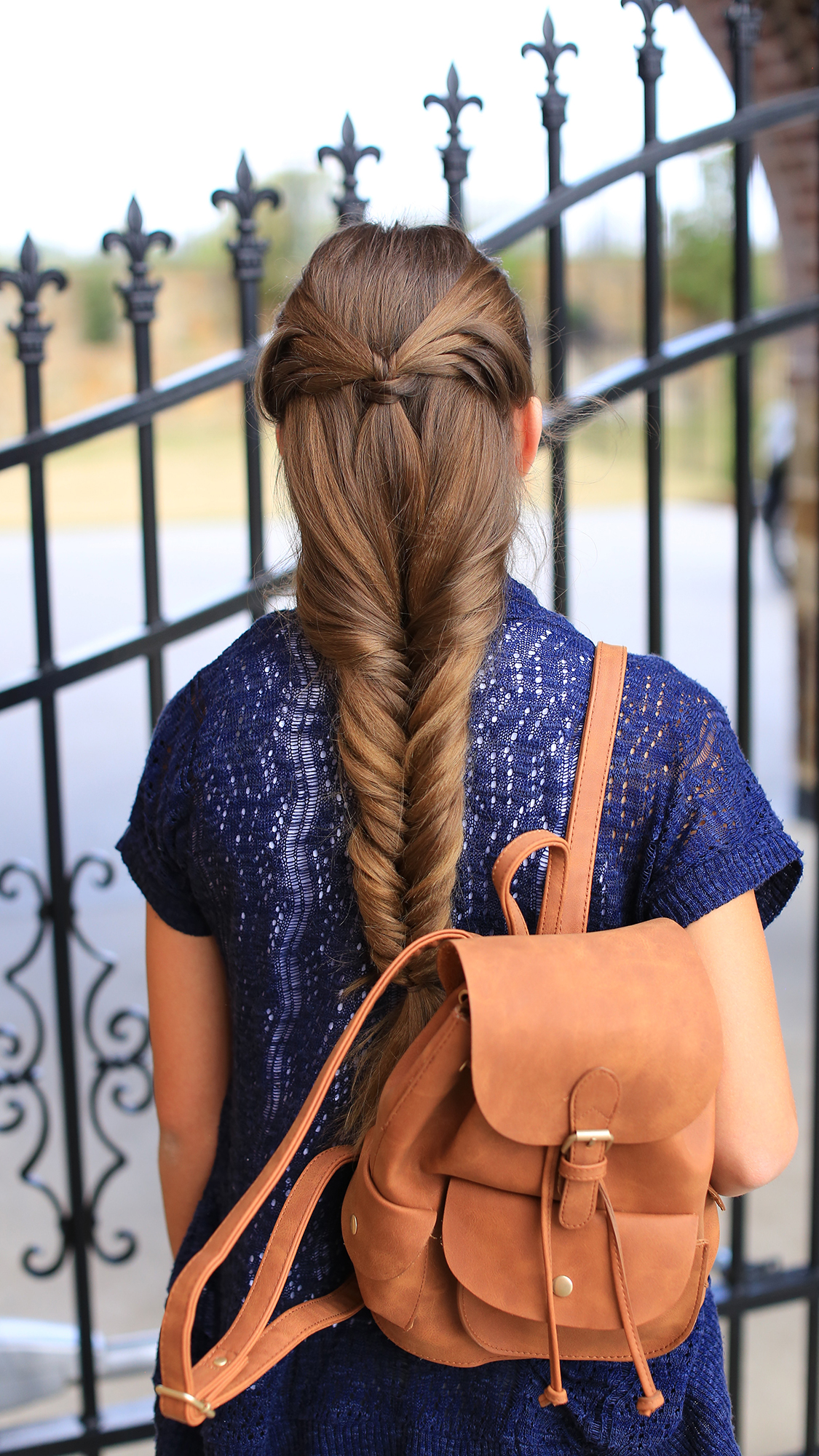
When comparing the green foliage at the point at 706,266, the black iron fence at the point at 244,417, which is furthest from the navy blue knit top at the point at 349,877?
the green foliage at the point at 706,266

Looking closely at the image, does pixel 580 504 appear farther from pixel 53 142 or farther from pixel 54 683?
pixel 54 683

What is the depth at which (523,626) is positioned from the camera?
3.22 feet

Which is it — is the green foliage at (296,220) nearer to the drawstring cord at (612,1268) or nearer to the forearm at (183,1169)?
the forearm at (183,1169)

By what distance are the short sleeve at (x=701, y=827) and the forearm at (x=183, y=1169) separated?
0.60 meters

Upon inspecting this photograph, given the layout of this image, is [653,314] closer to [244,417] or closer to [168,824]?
[244,417]

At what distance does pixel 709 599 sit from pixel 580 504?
669cm

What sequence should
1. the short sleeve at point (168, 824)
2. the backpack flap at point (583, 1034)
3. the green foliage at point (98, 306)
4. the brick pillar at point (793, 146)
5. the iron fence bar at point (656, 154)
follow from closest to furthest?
the backpack flap at point (583, 1034), the short sleeve at point (168, 824), the iron fence bar at point (656, 154), the brick pillar at point (793, 146), the green foliage at point (98, 306)

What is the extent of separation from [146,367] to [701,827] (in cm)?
103

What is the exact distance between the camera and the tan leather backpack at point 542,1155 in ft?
2.75

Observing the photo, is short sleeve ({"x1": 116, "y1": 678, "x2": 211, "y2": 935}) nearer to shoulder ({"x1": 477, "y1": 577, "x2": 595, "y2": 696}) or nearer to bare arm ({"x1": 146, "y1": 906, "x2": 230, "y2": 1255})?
bare arm ({"x1": 146, "y1": 906, "x2": 230, "y2": 1255})

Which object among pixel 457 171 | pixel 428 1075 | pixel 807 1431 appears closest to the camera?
pixel 428 1075

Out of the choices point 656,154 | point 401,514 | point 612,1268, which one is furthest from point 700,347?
point 612,1268

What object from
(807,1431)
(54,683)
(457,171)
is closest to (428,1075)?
(54,683)

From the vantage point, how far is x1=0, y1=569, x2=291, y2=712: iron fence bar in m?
1.55
